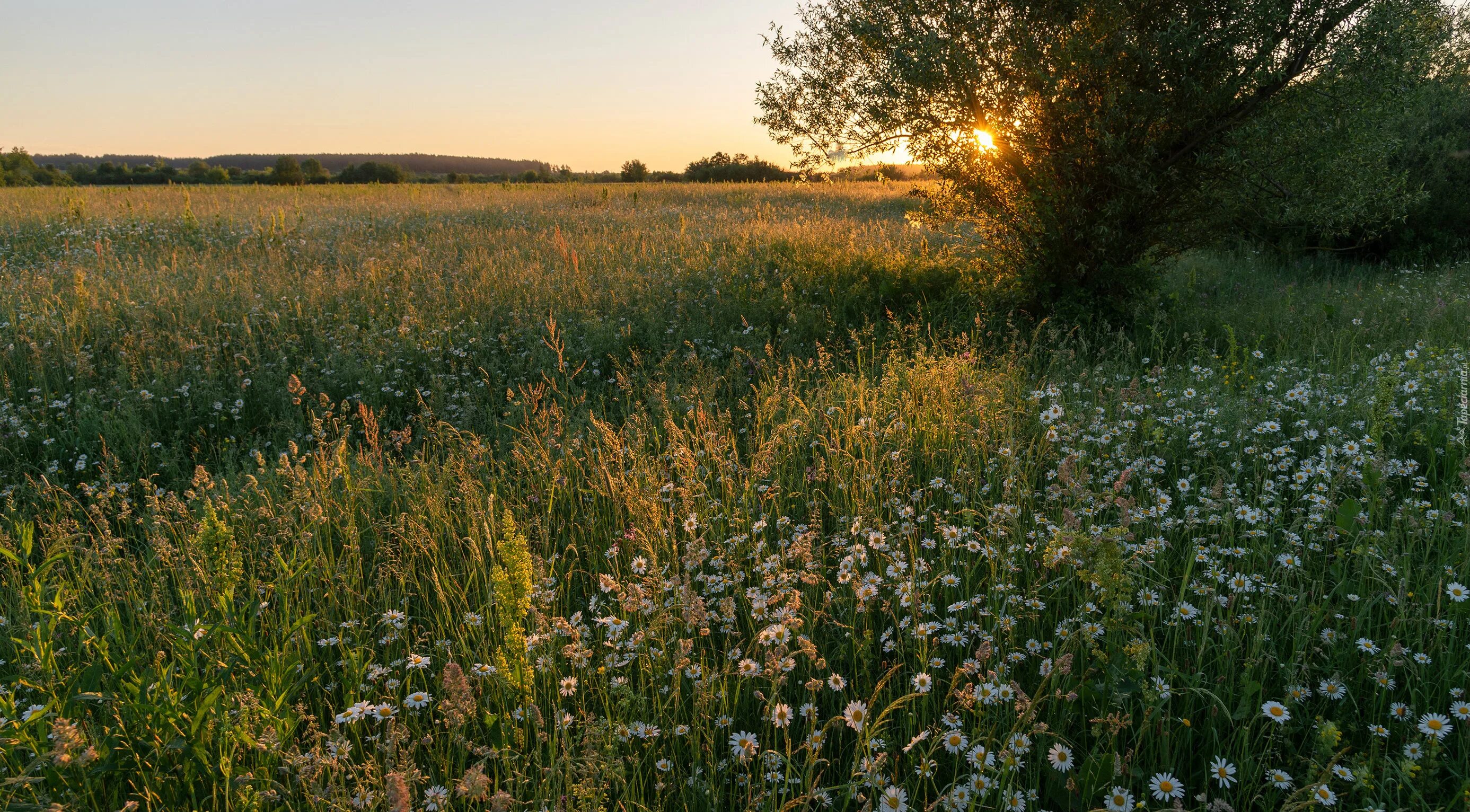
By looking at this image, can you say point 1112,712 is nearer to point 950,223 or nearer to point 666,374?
point 666,374

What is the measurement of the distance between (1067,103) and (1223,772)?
6998 mm

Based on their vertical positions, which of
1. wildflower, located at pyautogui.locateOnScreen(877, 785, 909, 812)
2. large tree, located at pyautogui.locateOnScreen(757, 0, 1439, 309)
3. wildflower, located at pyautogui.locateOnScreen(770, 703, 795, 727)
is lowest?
wildflower, located at pyautogui.locateOnScreen(877, 785, 909, 812)

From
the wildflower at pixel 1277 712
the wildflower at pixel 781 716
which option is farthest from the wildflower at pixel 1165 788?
the wildflower at pixel 781 716

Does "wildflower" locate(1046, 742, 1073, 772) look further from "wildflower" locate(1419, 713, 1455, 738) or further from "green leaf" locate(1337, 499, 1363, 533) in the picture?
"green leaf" locate(1337, 499, 1363, 533)

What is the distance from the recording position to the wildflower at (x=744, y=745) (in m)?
1.91

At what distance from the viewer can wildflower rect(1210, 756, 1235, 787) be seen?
2.06m

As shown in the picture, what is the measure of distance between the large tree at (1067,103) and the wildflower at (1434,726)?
6.34 metres

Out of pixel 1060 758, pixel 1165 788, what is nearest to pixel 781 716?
pixel 1060 758

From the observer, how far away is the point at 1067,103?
7.43 metres

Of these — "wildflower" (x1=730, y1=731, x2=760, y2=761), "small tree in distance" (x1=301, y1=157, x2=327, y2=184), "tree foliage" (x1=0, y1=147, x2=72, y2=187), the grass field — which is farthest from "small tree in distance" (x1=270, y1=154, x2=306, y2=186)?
"wildflower" (x1=730, y1=731, x2=760, y2=761)

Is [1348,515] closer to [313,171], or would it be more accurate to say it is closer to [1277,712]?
[1277,712]

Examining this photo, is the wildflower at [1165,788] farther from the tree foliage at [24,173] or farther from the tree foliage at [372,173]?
the tree foliage at [372,173]

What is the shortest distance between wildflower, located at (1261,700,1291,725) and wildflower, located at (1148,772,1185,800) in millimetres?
395

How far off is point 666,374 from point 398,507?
2697 millimetres
